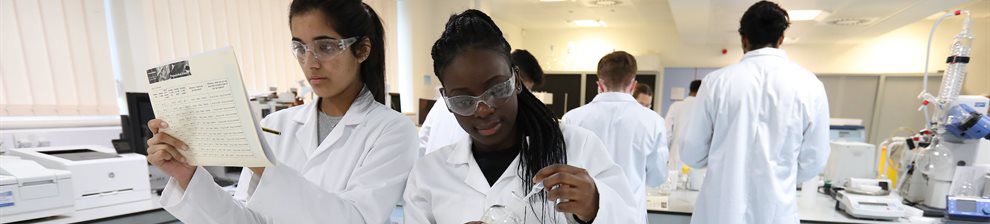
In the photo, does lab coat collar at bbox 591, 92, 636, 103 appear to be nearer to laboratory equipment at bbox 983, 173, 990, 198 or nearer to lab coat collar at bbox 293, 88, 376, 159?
lab coat collar at bbox 293, 88, 376, 159

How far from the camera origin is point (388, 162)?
967 millimetres

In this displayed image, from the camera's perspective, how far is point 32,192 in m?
1.67

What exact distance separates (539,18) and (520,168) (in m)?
5.75

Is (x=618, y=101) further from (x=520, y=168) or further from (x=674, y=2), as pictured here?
(x=674, y=2)

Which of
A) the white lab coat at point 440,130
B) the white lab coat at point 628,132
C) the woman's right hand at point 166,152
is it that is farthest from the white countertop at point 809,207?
the woman's right hand at point 166,152

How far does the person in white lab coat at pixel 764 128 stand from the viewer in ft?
5.96

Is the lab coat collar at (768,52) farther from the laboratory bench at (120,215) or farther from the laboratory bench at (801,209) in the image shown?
the laboratory bench at (120,215)

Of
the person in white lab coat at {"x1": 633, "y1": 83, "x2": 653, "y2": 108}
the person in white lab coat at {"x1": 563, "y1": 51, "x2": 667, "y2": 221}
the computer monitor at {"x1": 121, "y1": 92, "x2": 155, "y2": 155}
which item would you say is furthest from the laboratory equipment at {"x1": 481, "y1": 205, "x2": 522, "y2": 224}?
the person in white lab coat at {"x1": 633, "y1": 83, "x2": 653, "y2": 108}

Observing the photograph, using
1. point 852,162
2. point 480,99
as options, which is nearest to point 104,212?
point 480,99

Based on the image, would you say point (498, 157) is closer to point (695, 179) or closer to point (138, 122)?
point (695, 179)

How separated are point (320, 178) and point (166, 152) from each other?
0.32 meters

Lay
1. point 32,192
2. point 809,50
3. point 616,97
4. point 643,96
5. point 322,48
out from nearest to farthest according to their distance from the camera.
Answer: point 322,48 → point 32,192 → point 616,97 → point 643,96 → point 809,50

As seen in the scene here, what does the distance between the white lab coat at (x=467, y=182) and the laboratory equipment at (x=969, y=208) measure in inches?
72.1

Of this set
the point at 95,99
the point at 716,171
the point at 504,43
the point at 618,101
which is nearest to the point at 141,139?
the point at 95,99
